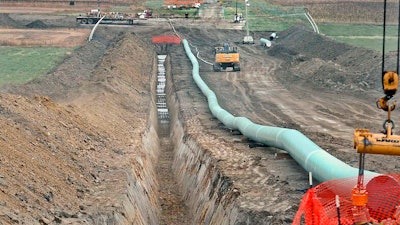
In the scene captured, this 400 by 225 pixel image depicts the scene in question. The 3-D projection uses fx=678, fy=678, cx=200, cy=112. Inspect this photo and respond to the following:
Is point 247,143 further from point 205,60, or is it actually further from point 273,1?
point 273,1

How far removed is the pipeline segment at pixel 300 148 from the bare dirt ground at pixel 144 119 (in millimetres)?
487

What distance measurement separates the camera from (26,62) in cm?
5119

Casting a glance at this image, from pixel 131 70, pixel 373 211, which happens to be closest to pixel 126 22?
pixel 131 70

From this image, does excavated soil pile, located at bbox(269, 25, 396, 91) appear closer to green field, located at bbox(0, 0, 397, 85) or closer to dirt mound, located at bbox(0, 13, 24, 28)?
green field, located at bbox(0, 0, 397, 85)

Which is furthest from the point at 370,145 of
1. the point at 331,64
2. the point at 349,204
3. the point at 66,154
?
the point at 331,64

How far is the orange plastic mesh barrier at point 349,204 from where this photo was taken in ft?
33.0

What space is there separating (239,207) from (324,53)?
147 ft

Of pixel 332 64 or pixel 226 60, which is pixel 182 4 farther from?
pixel 332 64

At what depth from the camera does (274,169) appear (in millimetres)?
19469

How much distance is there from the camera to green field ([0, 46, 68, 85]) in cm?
4416

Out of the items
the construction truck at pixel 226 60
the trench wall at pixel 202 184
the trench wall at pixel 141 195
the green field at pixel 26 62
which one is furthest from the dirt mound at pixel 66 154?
the construction truck at pixel 226 60

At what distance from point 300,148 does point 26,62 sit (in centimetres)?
3662

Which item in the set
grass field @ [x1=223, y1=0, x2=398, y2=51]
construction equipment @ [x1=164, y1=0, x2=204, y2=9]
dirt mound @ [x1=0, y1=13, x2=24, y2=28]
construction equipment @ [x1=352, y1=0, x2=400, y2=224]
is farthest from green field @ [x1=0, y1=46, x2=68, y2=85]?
construction equipment @ [x1=164, y1=0, x2=204, y2=9]

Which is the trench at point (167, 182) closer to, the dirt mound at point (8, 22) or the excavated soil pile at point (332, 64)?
the excavated soil pile at point (332, 64)
